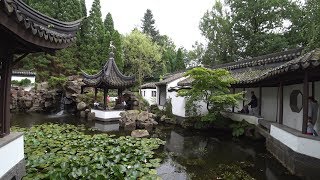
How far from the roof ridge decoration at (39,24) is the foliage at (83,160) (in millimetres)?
2952

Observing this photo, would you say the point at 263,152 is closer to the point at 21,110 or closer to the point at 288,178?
the point at 288,178

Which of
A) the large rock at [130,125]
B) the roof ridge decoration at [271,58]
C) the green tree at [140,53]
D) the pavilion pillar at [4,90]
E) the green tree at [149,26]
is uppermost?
the green tree at [149,26]

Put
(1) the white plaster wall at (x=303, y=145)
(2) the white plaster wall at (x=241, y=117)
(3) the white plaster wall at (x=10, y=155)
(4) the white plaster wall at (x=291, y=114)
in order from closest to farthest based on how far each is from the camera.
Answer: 1. (3) the white plaster wall at (x=10, y=155)
2. (1) the white plaster wall at (x=303, y=145)
3. (4) the white plaster wall at (x=291, y=114)
4. (2) the white plaster wall at (x=241, y=117)

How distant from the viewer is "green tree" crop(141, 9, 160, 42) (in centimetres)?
5738

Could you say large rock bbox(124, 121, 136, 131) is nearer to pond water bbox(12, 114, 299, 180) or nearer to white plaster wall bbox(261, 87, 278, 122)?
pond water bbox(12, 114, 299, 180)

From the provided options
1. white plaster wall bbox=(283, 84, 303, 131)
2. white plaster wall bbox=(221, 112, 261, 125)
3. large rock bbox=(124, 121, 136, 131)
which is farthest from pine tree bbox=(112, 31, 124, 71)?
white plaster wall bbox=(283, 84, 303, 131)

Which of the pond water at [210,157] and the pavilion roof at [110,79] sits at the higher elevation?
the pavilion roof at [110,79]

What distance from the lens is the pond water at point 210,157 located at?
8.12 metres

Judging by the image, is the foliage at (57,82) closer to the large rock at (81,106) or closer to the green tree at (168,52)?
the large rock at (81,106)

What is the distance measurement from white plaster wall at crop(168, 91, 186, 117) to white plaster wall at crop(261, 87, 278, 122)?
5.28m

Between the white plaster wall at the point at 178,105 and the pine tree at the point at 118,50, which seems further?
the pine tree at the point at 118,50

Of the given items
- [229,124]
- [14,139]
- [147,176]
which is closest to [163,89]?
[229,124]

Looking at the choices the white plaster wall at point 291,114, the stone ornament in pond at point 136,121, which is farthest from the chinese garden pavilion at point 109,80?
the white plaster wall at point 291,114

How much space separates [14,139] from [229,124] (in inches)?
519
